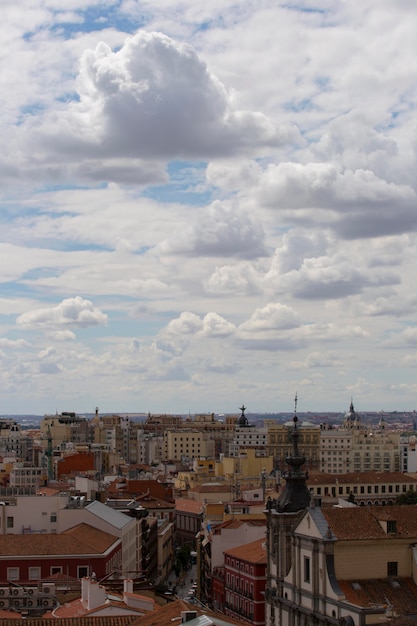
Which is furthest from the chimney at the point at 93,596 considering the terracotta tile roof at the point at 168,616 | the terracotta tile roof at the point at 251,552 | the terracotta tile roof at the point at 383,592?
the terracotta tile roof at the point at 251,552

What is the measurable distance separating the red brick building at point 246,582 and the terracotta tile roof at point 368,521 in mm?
22956

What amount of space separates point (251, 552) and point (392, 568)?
30.8 m

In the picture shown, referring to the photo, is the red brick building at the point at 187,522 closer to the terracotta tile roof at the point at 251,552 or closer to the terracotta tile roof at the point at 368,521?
the terracotta tile roof at the point at 251,552

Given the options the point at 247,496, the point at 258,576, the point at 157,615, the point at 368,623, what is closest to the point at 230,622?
the point at 157,615

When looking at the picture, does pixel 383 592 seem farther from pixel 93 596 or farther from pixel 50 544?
pixel 50 544

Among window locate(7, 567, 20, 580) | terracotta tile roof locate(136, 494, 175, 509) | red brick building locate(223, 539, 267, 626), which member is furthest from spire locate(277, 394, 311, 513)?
terracotta tile roof locate(136, 494, 175, 509)

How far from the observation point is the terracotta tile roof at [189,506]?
15071 centimetres

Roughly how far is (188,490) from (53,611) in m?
121

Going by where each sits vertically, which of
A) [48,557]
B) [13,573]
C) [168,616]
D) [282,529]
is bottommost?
[13,573]

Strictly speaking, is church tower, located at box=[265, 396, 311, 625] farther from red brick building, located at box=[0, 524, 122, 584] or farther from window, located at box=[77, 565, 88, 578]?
window, located at box=[77, 565, 88, 578]

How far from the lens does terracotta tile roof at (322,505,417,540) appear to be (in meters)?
55.3

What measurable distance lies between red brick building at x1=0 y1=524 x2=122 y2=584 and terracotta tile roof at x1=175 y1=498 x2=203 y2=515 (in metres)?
67.7

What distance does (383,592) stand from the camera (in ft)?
176

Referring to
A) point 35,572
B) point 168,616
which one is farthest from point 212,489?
point 168,616
